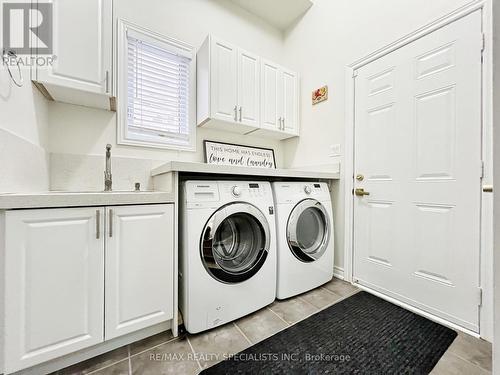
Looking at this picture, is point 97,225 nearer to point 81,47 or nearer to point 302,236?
point 81,47

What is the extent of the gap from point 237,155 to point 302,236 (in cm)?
115

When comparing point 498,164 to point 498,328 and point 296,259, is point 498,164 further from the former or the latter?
point 296,259

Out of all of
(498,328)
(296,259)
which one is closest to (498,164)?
(498,328)

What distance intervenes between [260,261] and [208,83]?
63.0 inches

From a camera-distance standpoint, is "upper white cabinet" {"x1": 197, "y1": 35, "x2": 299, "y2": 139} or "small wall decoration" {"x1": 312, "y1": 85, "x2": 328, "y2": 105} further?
"small wall decoration" {"x1": 312, "y1": 85, "x2": 328, "y2": 105}

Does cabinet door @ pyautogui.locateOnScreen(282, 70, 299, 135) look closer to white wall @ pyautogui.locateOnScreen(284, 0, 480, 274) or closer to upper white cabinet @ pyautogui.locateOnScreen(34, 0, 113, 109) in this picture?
white wall @ pyautogui.locateOnScreen(284, 0, 480, 274)

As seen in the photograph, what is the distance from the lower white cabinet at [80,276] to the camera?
0.92 m

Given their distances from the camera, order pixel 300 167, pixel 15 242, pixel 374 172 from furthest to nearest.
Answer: pixel 300 167, pixel 374 172, pixel 15 242

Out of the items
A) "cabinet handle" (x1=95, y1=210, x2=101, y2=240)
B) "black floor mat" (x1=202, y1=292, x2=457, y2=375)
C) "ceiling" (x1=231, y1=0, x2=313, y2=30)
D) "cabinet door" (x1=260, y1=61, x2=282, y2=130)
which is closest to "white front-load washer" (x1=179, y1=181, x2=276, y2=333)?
"black floor mat" (x1=202, y1=292, x2=457, y2=375)

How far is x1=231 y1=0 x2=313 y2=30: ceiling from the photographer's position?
2.42 metres

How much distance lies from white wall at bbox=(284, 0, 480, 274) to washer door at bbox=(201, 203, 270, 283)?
3.20 feet

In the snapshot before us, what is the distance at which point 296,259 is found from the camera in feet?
5.72

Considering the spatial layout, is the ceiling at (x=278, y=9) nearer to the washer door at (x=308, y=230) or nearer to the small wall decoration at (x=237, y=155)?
the small wall decoration at (x=237, y=155)

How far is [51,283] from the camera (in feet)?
3.23
